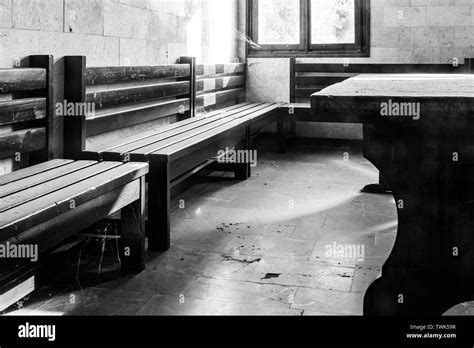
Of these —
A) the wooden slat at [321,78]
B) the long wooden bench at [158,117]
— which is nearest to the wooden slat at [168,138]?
the long wooden bench at [158,117]

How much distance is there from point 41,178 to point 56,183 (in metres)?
0.15

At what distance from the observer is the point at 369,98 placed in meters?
1.88

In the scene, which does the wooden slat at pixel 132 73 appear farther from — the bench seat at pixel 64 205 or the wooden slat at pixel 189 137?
the bench seat at pixel 64 205

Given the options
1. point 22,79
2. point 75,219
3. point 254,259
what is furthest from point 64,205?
point 254,259

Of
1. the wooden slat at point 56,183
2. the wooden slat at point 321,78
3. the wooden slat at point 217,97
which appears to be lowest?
the wooden slat at point 56,183

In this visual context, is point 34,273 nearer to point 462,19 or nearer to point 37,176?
point 37,176

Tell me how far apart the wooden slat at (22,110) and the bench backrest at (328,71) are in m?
4.69

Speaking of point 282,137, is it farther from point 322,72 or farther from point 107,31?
point 107,31

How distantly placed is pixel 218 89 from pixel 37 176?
155 inches

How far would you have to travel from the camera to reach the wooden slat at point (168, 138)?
3.42m

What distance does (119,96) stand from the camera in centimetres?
393

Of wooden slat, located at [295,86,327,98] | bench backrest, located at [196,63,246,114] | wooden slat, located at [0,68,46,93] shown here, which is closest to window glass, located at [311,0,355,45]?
wooden slat, located at [295,86,327,98]

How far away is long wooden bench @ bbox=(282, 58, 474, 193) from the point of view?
→ 263 inches

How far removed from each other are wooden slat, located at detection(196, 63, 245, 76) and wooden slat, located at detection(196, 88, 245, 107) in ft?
0.73
